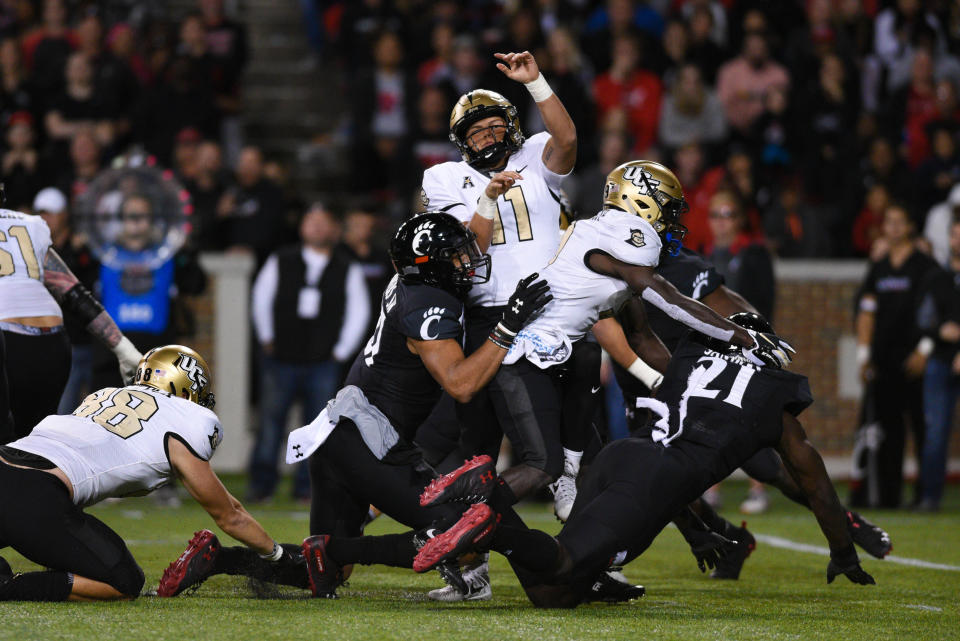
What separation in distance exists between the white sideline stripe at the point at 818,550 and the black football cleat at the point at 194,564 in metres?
3.78

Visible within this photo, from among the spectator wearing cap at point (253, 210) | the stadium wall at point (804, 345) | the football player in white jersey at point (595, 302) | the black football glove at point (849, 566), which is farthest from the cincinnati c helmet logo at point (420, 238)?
the stadium wall at point (804, 345)

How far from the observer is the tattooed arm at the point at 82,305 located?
695 cm

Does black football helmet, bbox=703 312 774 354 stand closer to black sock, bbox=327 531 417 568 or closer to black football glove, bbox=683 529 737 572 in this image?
black football glove, bbox=683 529 737 572

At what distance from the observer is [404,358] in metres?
5.84

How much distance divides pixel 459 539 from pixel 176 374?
4.93 feet

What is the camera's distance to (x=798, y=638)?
4.97 metres

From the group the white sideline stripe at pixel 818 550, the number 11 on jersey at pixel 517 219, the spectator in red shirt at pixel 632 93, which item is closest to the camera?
the number 11 on jersey at pixel 517 219

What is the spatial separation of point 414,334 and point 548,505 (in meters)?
5.46

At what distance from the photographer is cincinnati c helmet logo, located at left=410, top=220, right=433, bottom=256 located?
19.2ft

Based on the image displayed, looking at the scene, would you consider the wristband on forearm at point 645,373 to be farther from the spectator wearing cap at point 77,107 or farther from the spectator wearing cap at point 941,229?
the spectator wearing cap at point 77,107

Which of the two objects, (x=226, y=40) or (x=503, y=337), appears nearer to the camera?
(x=503, y=337)

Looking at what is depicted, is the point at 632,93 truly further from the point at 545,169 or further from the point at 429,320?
the point at 429,320

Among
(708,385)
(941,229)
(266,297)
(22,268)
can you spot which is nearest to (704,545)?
(708,385)

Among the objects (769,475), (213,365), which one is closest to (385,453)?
(769,475)
